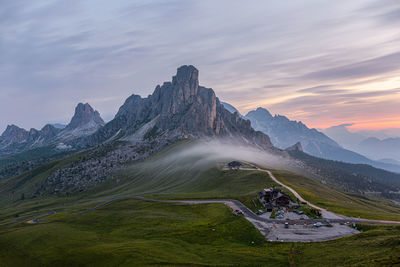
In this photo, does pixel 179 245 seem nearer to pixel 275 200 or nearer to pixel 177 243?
pixel 177 243

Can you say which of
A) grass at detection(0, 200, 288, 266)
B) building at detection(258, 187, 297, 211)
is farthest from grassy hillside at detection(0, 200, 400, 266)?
building at detection(258, 187, 297, 211)

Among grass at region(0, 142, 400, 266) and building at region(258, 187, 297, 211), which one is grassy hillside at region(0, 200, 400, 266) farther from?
building at region(258, 187, 297, 211)

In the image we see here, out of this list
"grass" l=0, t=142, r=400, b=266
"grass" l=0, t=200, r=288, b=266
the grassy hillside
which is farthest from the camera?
"grass" l=0, t=200, r=288, b=266

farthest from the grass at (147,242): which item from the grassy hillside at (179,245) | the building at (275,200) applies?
the building at (275,200)

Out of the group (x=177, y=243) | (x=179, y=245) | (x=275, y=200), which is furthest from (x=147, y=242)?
(x=275, y=200)

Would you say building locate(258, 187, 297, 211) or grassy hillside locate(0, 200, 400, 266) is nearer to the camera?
grassy hillside locate(0, 200, 400, 266)

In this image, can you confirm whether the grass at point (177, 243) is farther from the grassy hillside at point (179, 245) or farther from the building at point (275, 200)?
the building at point (275, 200)

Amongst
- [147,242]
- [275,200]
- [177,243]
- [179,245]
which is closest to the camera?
[179,245]

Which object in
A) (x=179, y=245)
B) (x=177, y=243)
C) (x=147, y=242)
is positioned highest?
(x=147, y=242)

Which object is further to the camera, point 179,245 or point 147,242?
point 147,242
